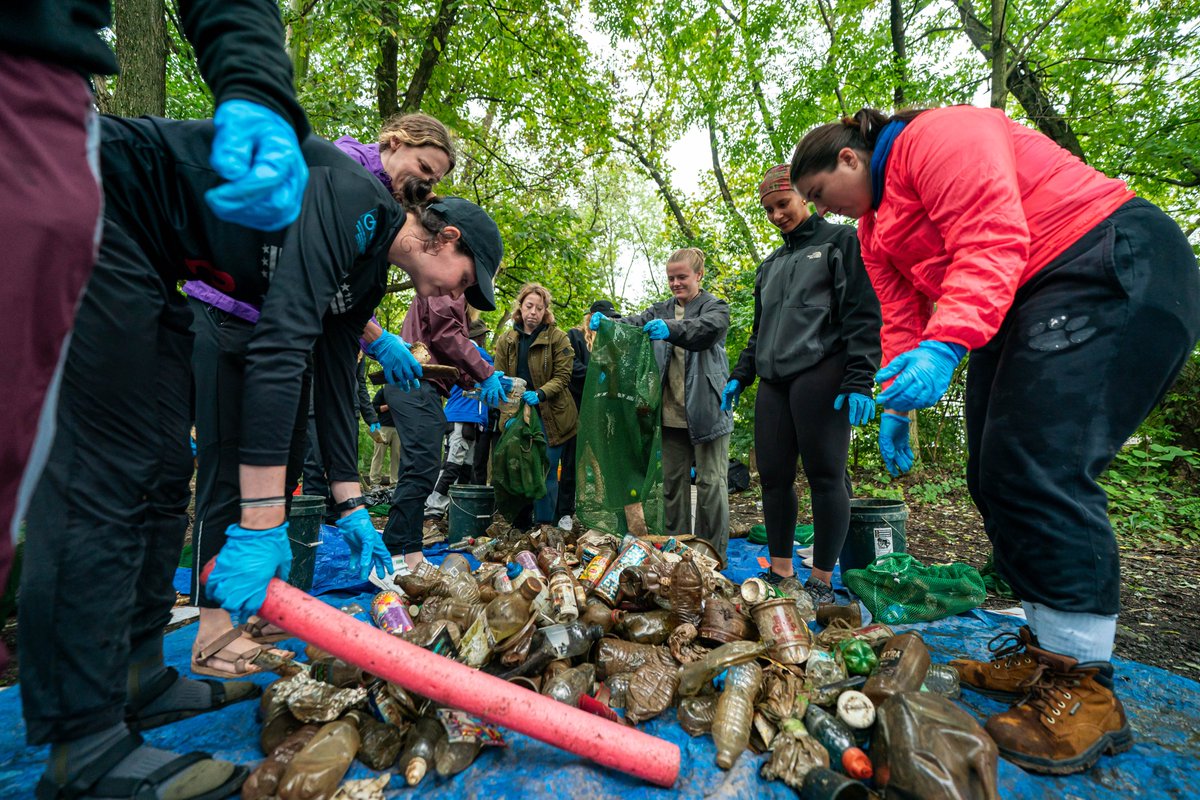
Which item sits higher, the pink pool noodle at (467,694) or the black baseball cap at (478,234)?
the black baseball cap at (478,234)

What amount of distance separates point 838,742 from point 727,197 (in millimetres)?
10467

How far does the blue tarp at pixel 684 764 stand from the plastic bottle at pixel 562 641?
0.33 meters

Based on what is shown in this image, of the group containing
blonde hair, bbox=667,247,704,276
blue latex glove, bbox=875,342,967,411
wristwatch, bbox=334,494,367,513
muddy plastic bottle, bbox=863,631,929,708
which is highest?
blonde hair, bbox=667,247,704,276

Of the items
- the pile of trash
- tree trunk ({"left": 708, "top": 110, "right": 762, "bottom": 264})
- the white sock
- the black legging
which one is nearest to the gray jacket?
the black legging

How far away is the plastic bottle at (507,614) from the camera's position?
6.12ft

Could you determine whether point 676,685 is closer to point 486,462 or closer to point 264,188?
point 264,188

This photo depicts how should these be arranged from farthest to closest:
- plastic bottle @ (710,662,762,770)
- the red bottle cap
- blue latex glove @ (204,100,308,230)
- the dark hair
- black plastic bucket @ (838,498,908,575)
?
black plastic bucket @ (838,498,908,575) → the dark hair → plastic bottle @ (710,662,762,770) → the red bottle cap → blue latex glove @ (204,100,308,230)

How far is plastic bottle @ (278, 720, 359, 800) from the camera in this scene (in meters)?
1.21

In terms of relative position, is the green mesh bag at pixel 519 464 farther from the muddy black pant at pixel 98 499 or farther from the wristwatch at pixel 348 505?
the muddy black pant at pixel 98 499

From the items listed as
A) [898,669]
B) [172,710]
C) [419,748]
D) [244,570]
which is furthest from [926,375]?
[172,710]

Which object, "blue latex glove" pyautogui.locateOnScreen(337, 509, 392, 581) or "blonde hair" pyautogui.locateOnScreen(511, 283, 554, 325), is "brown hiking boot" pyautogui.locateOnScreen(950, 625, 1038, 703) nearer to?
"blue latex glove" pyautogui.locateOnScreen(337, 509, 392, 581)

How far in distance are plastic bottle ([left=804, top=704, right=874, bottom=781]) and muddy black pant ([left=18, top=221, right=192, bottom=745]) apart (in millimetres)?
1687

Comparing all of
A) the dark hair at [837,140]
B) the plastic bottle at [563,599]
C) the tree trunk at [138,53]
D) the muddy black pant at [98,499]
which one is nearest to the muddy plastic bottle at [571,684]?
the plastic bottle at [563,599]

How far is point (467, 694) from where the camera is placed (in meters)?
1.21
